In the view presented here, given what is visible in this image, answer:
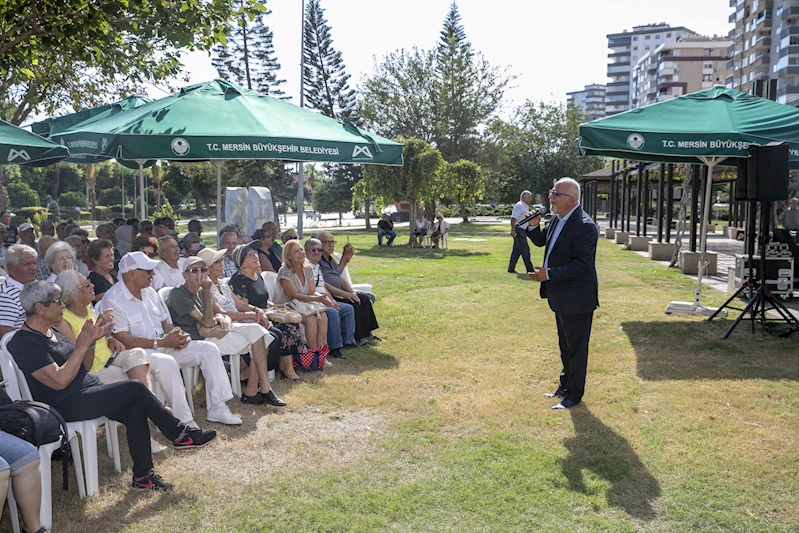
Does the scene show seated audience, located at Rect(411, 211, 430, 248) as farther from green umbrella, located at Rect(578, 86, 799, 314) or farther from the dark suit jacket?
the dark suit jacket

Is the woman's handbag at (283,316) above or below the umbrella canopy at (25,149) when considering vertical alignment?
below

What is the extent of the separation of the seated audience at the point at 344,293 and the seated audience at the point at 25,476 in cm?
429

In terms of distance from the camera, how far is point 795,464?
4383 mm

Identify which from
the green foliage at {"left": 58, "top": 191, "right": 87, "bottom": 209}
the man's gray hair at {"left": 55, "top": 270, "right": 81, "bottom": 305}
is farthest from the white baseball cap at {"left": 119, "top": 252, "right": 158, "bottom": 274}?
the green foliage at {"left": 58, "top": 191, "right": 87, "bottom": 209}

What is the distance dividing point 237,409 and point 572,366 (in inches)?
106

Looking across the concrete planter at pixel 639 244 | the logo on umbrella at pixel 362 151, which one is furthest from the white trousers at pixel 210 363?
the concrete planter at pixel 639 244

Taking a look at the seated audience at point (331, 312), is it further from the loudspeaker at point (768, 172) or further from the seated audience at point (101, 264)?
the loudspeaker at point (768, 172)

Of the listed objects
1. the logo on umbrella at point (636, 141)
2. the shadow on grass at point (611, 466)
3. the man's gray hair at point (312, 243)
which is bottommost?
the shadow on grass at point (611, 466)

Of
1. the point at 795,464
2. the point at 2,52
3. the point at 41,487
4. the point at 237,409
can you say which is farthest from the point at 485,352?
the point at 2,52

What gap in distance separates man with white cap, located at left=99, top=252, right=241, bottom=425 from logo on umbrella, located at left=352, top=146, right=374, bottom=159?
2.88 meters

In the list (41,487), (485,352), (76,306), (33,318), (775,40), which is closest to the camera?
(41,487)

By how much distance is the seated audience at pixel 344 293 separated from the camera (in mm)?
7594

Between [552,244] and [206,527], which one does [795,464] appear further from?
[206,527]

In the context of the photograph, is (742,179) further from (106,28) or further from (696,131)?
(106,28)
